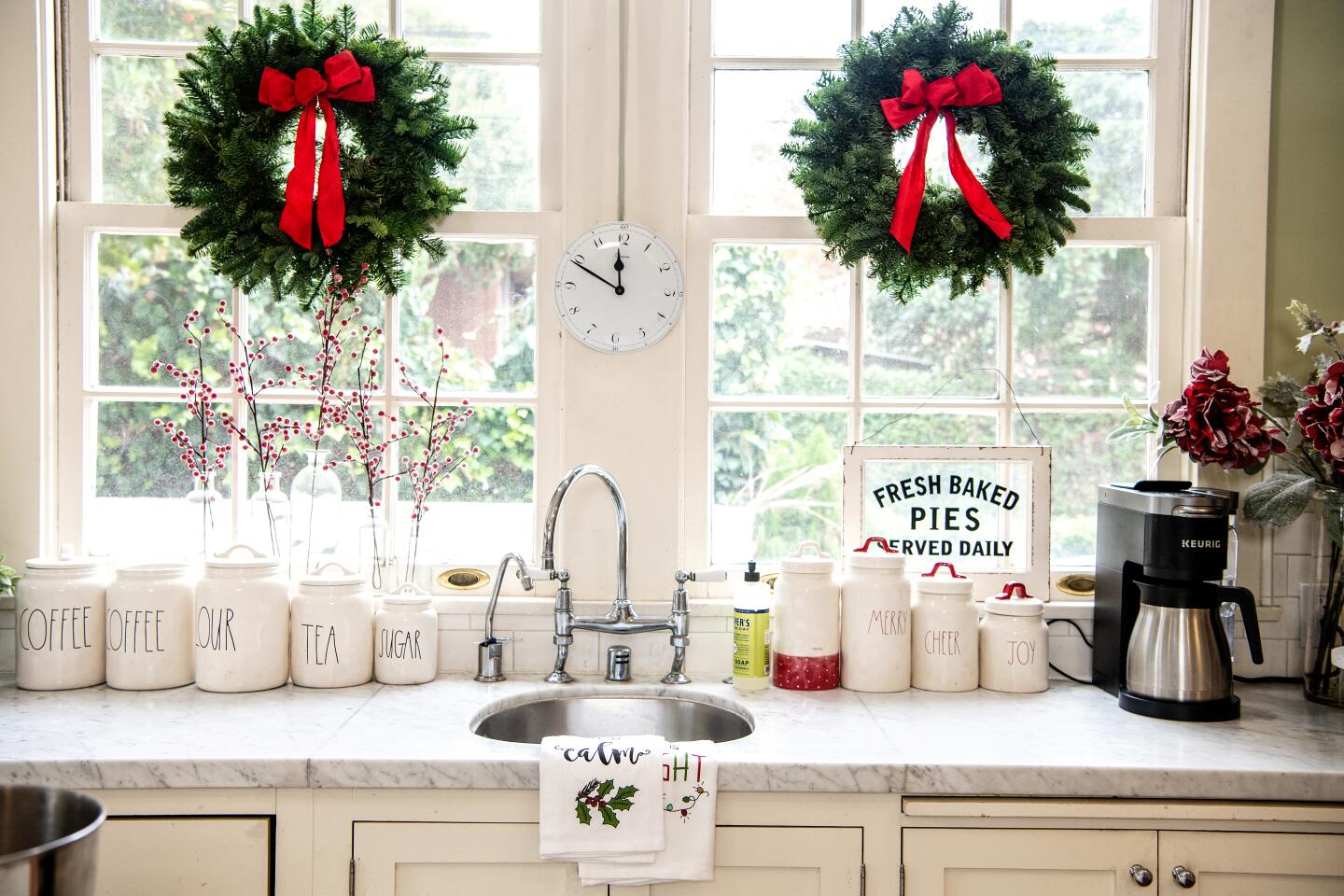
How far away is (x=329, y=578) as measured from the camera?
237 cm

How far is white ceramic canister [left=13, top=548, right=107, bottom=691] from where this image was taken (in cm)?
229

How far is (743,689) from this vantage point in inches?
91.7

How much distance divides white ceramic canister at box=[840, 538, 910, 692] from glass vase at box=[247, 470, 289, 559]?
1.36 meters

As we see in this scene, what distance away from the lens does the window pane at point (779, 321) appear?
2.63 metres

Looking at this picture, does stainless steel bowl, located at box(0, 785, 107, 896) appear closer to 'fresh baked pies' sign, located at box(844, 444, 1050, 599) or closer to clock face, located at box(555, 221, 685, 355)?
clock face, located at box(555, 221, 685, 355)

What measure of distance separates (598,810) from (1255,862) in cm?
118

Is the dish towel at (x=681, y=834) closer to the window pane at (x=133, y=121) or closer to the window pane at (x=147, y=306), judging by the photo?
the window pane at (x=147, y=306)

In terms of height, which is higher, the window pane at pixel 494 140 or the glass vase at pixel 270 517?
the window pane at pixel 494 140

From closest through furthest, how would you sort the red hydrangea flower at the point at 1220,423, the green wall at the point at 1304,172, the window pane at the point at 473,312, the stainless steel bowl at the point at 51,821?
the stainless steel bowl at the point at 51,821 < the red hydrangea flower at the point at 1220,423 < the green wall at the point at 1304,172 < the window pane at the point at 473,312

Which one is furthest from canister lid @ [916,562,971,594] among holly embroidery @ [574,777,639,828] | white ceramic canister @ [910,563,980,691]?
holly embroidery @ [574,777,639,828]

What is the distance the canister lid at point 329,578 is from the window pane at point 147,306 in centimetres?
57

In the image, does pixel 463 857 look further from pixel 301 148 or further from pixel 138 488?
pixel 301 148

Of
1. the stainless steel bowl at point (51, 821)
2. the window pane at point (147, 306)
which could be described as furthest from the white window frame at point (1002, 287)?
the stainless steel bowl at point (51, 821)

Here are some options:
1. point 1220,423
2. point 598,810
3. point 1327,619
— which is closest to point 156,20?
point 598,810
